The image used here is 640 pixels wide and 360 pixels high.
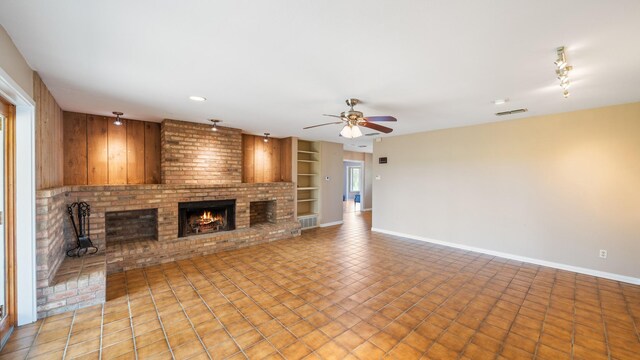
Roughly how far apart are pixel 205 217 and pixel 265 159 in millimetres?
2042

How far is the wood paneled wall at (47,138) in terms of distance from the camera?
2600 mm

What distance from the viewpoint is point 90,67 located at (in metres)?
2.36

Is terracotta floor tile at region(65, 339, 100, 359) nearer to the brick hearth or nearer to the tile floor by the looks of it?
the tile floor

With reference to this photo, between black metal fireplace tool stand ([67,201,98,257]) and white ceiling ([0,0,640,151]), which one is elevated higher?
white ceiling ([0,0,640,151])

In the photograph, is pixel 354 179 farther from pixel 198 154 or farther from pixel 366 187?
pixel 198 154

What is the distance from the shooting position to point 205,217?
5172 millimetres

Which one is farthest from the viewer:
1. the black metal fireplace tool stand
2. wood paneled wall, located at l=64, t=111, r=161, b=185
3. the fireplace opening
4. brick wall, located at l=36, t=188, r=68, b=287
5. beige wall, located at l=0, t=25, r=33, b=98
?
the fireplace opening

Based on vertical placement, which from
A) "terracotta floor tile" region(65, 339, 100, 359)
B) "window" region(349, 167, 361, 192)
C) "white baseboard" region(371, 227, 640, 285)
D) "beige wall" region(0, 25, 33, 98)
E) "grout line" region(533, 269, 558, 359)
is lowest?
"grout line" region(533, 269, 558, 359)

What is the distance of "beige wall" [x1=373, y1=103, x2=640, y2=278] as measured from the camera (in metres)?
3.54

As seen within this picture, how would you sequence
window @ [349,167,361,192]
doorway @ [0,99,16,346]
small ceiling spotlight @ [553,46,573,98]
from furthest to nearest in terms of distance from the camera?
window @ [349,167,361,192] < doorway @ [0,99,16,346] < small ceiling spotlight @ [553,46,573,98]

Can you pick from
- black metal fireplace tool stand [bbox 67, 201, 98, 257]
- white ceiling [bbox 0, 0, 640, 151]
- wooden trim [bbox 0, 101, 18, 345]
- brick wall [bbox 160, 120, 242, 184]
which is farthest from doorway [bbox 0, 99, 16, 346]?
brick wall [bbox 160, 120, 242, 184]

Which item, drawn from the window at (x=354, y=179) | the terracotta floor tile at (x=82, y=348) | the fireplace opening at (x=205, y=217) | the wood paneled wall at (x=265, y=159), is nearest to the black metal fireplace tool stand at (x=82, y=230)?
the fireplace opening at (x=205, y=217)

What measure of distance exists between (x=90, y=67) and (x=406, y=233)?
5968mm

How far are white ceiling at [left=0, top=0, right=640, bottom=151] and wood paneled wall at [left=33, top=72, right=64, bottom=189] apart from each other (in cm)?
16
